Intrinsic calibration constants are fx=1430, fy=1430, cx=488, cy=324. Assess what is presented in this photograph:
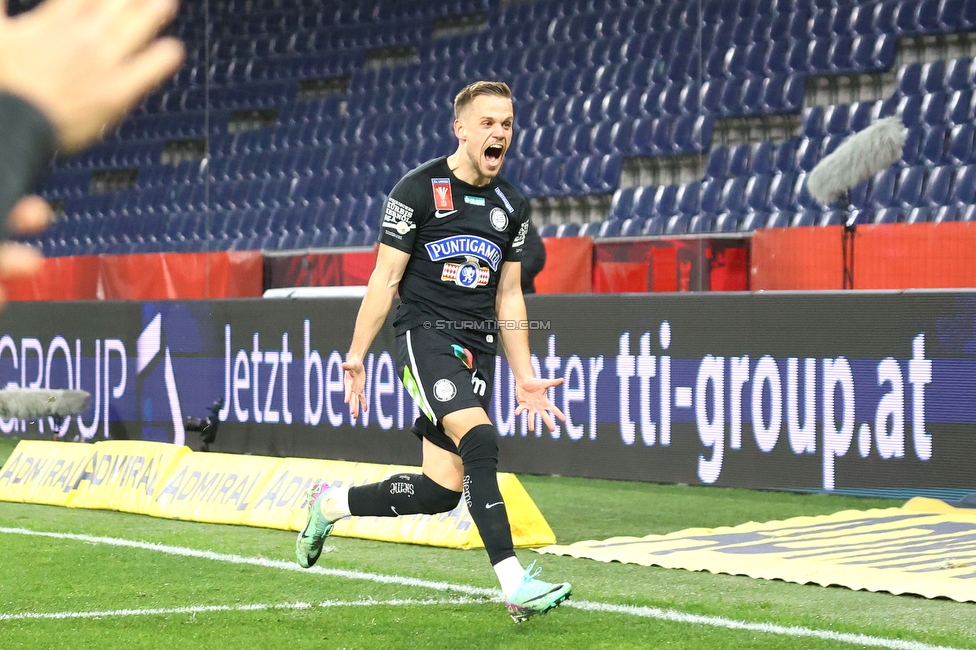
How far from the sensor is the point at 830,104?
1440 cm

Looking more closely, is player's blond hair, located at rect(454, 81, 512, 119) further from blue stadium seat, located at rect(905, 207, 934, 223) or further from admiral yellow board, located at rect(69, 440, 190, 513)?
blue stadium seat, located at rect(905, 207, 934, 223)

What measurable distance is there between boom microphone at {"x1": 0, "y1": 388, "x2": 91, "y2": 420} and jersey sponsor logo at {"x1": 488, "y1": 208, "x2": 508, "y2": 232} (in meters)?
7.74

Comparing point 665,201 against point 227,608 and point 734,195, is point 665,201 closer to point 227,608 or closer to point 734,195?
point 734,195

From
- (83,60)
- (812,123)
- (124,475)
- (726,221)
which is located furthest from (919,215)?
(83,60)

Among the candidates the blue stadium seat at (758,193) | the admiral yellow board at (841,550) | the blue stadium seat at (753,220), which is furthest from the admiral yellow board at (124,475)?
the blue stadium seat at (758,193)

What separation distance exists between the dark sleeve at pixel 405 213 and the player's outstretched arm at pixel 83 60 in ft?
11.1

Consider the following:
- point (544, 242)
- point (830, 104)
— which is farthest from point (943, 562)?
point (830, 104)

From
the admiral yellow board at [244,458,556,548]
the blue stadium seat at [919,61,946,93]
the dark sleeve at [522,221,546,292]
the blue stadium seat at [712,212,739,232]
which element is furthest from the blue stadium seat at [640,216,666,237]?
the admiral yellow board at [244,458,556,548]

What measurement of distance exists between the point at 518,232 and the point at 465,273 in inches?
12.0

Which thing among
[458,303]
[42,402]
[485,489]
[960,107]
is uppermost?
[960,107]

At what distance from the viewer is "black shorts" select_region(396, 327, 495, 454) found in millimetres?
5262

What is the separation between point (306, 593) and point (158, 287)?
875 centimetres

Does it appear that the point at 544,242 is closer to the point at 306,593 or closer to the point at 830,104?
the point at 830,104

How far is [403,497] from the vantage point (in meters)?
5.61
